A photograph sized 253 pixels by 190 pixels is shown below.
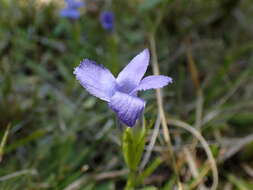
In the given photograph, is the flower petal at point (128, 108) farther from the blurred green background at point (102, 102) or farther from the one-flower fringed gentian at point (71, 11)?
the one-flower fringed gentian at point (71, 11)

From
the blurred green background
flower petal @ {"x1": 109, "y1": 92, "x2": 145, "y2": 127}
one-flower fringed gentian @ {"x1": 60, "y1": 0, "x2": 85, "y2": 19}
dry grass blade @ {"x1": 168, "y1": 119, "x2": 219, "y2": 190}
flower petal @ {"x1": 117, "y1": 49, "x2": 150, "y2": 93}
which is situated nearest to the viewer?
flower petal @ {"x1": 109, "y1": 92, "x2": 145, "y2": 127}

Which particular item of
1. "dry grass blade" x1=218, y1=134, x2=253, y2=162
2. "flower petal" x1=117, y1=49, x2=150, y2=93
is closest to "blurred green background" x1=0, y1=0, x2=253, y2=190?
"dry grass blade" x1=218, y1=134, x2=253, y2=162

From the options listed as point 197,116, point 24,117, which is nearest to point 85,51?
point 24,117

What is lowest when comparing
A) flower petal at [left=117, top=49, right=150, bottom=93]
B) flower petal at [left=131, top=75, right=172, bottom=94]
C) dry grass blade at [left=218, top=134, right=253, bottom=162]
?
dry grass blade at [left=218, top=134, right=253, bottom=162]

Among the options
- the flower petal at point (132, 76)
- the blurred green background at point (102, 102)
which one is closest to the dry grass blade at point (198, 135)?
the blurred green background at point (102, 102)

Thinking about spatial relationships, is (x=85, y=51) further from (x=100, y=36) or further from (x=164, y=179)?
(x=164, y=179)

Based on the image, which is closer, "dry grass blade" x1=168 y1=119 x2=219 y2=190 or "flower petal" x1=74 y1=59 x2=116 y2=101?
"flower petal" x1=74 y1=59 x2=116 y2=101

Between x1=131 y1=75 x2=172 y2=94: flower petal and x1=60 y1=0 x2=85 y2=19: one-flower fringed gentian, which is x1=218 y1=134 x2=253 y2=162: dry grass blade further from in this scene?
x1=60 y1=0 x2=85 y2=19: one-flower fringed gentian
